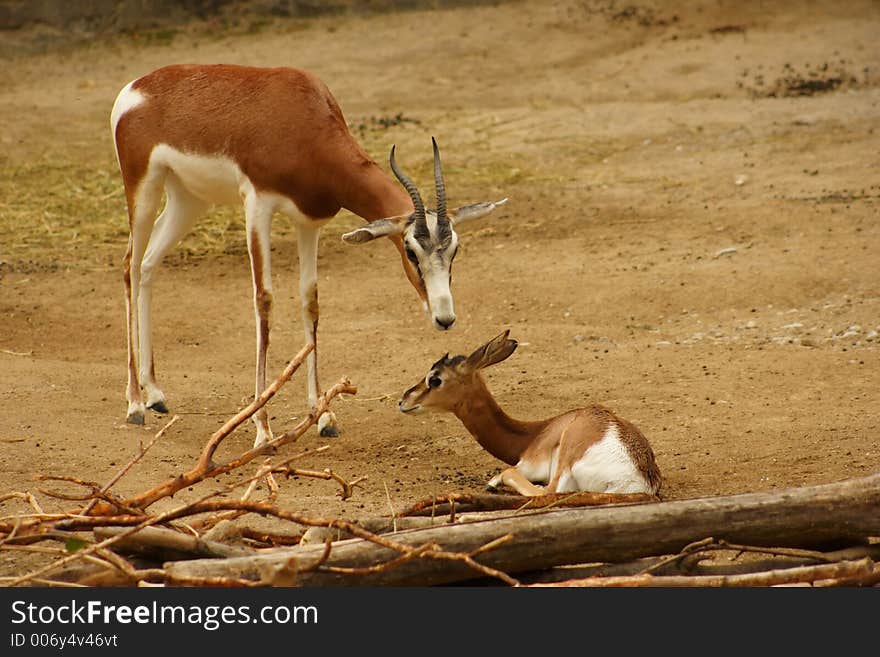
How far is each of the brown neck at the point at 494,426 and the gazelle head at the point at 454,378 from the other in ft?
0.12

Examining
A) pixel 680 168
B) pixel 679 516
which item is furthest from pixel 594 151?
pixel 679 516

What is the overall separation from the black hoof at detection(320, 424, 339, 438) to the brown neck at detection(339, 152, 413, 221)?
1.12 meters

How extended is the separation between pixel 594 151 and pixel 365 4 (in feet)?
19.3

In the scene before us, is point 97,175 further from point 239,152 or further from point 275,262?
point 239,152

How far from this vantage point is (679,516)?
425 centimetres

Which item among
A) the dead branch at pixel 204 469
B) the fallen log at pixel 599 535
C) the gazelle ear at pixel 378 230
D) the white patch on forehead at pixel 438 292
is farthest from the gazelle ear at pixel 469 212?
the fallen log at pixel 599 535

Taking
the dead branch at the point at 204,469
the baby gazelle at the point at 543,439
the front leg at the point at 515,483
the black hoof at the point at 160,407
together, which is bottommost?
the black hoof at the point at 160,407

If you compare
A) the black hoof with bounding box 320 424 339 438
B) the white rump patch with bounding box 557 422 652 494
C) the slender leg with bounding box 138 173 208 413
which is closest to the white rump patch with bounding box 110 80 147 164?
the slender leg with bounding box 138 173 208 413

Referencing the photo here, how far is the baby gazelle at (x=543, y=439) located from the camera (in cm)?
570

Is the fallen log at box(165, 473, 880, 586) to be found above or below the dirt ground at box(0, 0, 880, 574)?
above

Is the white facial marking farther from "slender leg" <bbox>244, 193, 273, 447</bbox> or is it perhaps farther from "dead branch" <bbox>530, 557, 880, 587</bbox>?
"slender leg" <bbox>244, 193, 273, 447</bbox>

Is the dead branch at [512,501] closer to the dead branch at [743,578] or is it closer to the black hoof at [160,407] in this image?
the dead branch at [743,578]

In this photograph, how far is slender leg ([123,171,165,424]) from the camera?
24.2 feet

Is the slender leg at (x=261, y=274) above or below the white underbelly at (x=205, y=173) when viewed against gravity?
below
